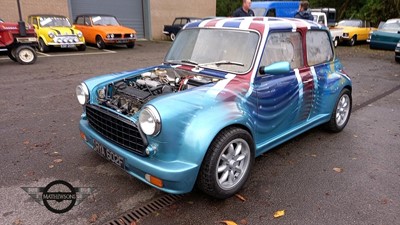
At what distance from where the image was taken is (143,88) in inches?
131

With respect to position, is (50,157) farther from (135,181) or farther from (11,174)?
(135,181)

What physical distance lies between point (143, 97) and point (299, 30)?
2.13 metres

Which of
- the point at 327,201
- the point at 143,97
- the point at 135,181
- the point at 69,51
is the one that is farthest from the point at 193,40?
the point at 69,51

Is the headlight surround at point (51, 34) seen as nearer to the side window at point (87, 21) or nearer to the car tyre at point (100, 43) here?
the car tyre at point (100, 43)

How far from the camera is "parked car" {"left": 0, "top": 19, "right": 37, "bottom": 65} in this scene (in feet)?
31.1

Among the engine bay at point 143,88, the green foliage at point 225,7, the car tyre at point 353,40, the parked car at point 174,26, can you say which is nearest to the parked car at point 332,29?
the car tyre at point 353,40

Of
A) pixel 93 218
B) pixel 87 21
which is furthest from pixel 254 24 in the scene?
pixel 87 21

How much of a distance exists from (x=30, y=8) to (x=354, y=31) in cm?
1792

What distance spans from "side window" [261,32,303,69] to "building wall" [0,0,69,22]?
15.8m

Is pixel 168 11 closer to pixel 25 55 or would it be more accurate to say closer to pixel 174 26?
pixel 174 26

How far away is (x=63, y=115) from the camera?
525 centimetres

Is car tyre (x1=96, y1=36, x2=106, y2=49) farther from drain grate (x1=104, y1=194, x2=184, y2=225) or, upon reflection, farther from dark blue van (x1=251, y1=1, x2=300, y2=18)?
drain grate (x1=104, y1=194, x2=184, y2=225)

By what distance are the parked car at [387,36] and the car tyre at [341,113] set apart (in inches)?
505

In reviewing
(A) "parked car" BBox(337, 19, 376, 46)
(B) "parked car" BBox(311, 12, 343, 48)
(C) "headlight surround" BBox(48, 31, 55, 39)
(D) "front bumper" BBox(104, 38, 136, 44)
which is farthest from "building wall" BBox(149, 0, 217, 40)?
(A) "parked car" BBox(337, 19, 376, 46)
